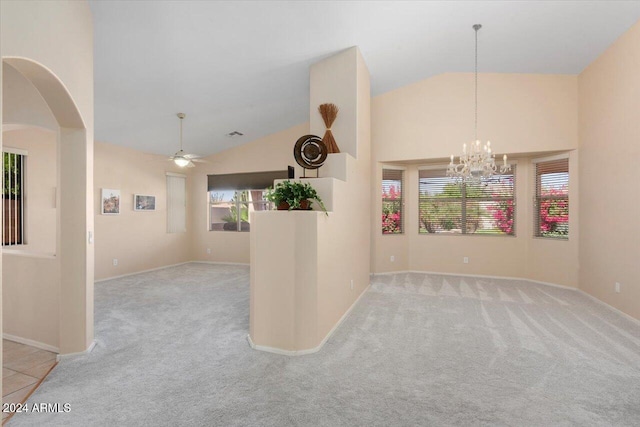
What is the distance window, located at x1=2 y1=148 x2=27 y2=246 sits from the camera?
15.0 feet

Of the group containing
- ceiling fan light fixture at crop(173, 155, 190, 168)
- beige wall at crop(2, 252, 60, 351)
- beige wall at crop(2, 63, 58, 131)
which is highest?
beige wall at crop(2, 63, 58, 131)

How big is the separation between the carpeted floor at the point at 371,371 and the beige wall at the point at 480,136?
1783 mm

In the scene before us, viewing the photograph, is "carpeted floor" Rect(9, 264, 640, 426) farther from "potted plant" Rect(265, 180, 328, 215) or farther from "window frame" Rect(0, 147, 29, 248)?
"window frame" Rect(0, 147, 29, 248)

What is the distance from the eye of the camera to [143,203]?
6.95 metres

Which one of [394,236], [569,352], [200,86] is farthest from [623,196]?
[200,86]

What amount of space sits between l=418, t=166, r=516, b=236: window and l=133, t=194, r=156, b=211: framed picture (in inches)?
237

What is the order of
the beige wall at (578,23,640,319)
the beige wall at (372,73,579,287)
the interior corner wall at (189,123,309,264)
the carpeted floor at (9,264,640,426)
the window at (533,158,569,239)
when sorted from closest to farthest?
the carpeted floor at (9,264,640,426)
the beige wall at (578,23,640,319)
the beige wall at (372,73,579,287)
the window at (533,158,569,239)
the interior corner wall at (189,123,309,264)

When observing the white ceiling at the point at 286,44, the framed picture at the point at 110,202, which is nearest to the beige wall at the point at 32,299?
the white ceiling at the point at 286,44

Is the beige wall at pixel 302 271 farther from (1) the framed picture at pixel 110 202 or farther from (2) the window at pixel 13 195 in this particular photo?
(1) the framed picture at pixel 110 202

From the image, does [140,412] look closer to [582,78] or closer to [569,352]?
[569,352]

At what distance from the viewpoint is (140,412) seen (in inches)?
81.9

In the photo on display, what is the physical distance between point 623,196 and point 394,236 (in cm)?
350

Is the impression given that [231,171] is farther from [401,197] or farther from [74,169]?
[74,169]

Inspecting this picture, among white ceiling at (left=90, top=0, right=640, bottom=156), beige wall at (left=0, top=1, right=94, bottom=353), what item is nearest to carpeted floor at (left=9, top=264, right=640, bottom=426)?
beige wall at (left=0, top=1, right=94, bottom=353)
